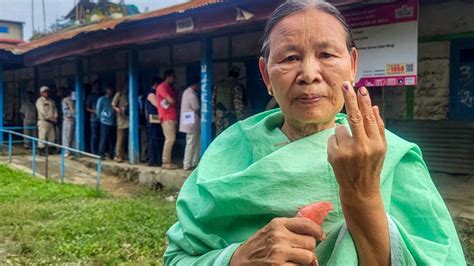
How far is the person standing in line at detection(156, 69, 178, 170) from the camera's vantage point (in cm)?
865

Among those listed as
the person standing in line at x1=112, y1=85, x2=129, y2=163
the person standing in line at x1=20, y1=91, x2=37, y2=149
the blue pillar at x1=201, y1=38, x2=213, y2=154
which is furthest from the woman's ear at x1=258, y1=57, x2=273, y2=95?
the person standing in line at x1=20, y1=91, x2=37, y2=149

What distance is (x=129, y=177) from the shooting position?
938 centimetres

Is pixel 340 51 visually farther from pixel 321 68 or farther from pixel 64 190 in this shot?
Result: pixel 64 190

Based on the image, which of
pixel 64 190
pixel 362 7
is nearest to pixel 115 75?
pixel 64 190

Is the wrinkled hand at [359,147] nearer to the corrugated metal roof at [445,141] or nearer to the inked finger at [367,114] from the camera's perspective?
the inked finger at [367,114]

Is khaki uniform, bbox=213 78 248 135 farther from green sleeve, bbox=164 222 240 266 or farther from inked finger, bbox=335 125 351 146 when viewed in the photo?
inked finger, bbox=335 125 351 146

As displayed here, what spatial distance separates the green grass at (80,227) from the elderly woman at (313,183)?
3609 mm

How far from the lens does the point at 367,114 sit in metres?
0.99

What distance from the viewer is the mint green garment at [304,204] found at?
3.59 ft

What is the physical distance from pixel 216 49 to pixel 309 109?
8607 mm

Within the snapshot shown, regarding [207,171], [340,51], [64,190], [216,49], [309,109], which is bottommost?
[64,190]

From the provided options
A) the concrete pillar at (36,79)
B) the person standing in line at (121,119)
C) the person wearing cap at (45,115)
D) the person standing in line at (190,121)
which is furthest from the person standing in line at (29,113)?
A: the person standing in line at (190,121)

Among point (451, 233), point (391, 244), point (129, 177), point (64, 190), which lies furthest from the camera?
point (129, 177)

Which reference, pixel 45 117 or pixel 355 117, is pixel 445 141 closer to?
pixel 355 117
